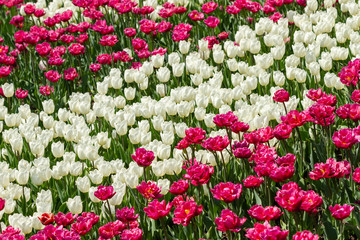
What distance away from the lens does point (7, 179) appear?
13.7 feet

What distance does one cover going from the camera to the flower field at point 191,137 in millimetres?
3385

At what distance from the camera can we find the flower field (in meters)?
3.38

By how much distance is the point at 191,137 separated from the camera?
12.5 feet

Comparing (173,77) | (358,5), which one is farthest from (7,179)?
(358,5)

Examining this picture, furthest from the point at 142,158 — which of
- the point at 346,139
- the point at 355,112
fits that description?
the point at 355,112

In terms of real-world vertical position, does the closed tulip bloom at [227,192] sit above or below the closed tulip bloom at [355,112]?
below

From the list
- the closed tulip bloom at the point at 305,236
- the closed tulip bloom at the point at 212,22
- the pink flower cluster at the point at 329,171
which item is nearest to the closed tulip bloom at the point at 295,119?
the pink flower cluster at the point at 329,171

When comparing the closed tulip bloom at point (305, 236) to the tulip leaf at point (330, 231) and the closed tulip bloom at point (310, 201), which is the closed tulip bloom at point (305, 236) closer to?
the closed tulip bloom at point (310, 201)

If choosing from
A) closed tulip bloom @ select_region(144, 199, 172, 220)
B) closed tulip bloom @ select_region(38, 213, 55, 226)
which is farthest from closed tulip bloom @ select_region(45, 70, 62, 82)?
closed tulip bloom @ select_region(144, 199, 172, 220)

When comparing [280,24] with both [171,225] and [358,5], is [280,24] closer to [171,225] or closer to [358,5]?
[358,5]

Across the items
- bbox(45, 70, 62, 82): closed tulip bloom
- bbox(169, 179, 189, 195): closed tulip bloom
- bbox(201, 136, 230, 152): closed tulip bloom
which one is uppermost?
bbox(201, 136, 230, 152): closed tulip bloom

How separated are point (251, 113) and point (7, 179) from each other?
6.29ft

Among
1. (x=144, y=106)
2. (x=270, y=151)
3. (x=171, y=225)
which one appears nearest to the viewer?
(x=270, y=151)

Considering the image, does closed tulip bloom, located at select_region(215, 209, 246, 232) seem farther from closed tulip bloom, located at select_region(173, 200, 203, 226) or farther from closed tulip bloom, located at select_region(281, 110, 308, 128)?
closed tulip bloom, located at select_region(281, 110, 308, 128)
